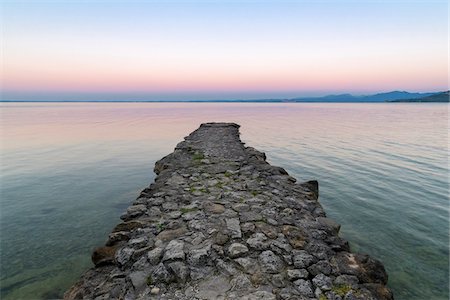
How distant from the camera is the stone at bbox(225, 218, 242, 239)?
6.19 m

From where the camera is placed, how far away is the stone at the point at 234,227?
6188mm

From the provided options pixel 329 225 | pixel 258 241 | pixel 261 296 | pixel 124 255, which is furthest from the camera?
pixel 329 225

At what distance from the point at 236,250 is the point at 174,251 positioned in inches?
51.3

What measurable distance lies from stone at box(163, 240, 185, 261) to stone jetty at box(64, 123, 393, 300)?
2 cm

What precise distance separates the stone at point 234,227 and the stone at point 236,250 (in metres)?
0.38

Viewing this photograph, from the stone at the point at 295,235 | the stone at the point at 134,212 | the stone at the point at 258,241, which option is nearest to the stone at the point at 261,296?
the stone at the point at 258,241

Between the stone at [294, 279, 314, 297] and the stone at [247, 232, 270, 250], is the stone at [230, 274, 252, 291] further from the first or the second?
the stone at [247, 232, 270, 250]

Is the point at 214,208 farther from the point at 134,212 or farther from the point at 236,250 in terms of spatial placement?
the point at 134,212

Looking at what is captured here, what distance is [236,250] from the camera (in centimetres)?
560

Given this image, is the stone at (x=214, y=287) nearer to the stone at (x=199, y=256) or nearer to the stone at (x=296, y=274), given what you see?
the stone at (x=199, y=256)

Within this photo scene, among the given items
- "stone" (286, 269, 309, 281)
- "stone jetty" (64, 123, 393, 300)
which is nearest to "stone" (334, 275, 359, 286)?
"stone jetty" (64, 123, 393, 300)

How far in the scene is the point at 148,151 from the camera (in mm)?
26531

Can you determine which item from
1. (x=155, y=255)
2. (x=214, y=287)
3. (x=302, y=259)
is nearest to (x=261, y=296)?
(x=214, y=287)

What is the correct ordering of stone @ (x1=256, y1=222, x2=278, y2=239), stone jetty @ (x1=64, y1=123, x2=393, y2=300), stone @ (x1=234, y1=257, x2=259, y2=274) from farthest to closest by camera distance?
stone @ (x1=256, y1=222, x2=278, y2=239) → stone @ (x1=234, y1=257, x2=259, y2=274) → stone jetty @ (x1=64, y1=123, x2=393, y2=300)
